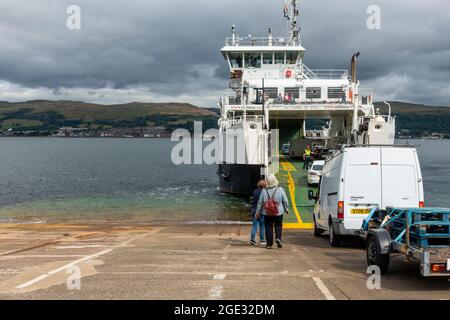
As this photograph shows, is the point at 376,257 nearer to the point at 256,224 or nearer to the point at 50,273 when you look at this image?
the point at 256,224

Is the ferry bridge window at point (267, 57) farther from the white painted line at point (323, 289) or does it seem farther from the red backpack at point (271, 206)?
the white painted line at point (323, 289)

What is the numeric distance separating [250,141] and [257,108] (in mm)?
4249

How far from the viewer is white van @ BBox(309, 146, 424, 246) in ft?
36.3

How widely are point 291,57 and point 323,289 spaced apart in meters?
31.7

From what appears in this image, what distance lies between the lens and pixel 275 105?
29062 mm

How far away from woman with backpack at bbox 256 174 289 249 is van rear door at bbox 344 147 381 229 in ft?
4.35

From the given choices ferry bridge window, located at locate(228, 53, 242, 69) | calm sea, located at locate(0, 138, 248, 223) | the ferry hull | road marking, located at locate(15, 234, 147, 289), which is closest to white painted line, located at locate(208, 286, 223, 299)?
road marking, located at locate(15, 234, 147, 289)

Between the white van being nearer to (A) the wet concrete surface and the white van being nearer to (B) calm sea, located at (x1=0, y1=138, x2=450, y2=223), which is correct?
(A) the wet concrete surface

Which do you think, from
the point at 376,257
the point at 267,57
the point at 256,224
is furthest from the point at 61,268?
the point at 267,57

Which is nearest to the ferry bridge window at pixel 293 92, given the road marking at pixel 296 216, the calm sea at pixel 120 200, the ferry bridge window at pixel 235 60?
the ferry bridge window at pixel 235 60

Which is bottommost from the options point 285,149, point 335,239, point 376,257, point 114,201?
point 114,201

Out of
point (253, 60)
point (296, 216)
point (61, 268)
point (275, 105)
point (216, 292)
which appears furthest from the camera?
point (253, 60)
